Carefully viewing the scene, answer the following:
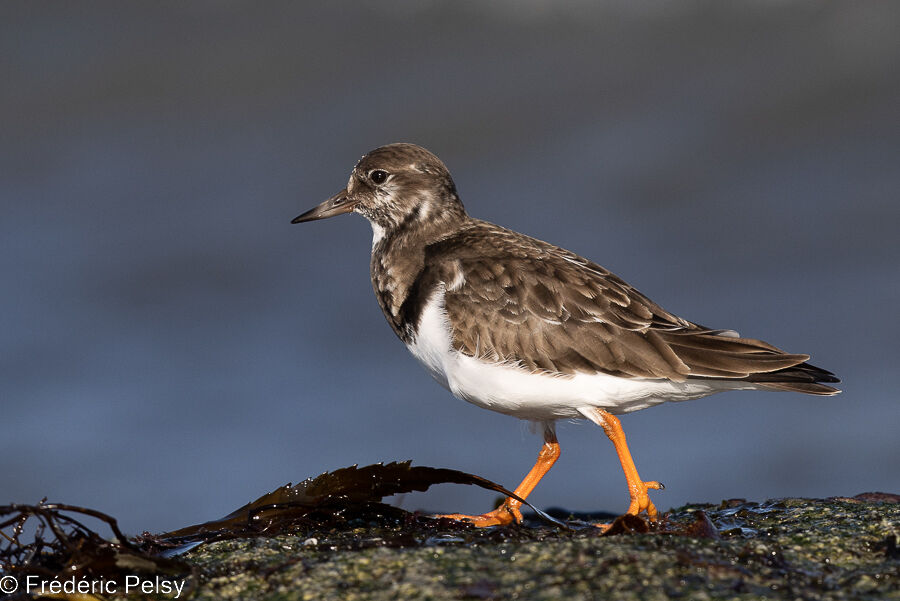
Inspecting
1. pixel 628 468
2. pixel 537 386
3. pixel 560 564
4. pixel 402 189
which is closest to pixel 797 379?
pixel 628 468

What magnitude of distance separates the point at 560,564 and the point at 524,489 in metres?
2.30

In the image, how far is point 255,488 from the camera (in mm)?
7176

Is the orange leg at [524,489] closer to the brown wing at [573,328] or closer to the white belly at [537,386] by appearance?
the white belly at [537,386]

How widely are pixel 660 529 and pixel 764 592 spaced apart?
1.09 m

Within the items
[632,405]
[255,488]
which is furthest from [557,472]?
[632,405]

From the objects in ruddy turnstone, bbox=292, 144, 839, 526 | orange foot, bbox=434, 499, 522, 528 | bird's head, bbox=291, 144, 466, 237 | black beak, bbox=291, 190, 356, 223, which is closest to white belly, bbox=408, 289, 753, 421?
ruddy turnstone, bbox=292, 144, 839, 526

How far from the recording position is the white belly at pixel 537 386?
454cm

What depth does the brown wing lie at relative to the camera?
4512 millimetres

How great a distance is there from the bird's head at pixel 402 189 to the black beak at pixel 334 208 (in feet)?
0.20

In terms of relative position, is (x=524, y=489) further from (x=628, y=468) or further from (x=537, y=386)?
(x=537, y=386)

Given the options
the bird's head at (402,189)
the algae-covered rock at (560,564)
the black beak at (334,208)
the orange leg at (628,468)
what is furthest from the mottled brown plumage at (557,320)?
the algae-covered rock at (560,564)

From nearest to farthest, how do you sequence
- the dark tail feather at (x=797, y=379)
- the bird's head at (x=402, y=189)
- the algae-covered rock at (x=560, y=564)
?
1. the algae-covered rock at (x=560, y=564)
2. the dark tail feather at (x=797, y=379)
3. the bird's head at (x=402, y=189)

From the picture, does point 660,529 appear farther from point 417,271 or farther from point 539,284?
point 417,271

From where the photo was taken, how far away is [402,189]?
5.55 metres
